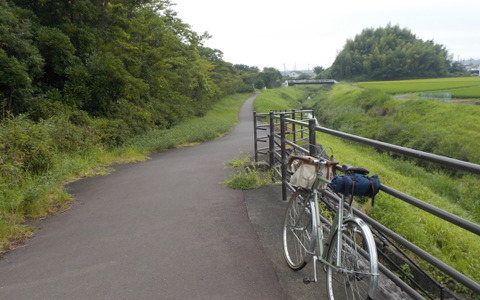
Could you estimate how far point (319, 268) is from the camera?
11.0 feet

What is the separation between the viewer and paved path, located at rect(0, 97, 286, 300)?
3.18 m

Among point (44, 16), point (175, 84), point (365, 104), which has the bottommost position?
point (365, 104)

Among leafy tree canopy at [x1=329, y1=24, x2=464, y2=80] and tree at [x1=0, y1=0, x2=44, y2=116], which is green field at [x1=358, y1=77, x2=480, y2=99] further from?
tree at [x1=0, y1=0, x2=44, y2=116]

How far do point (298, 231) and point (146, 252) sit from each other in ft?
6.09

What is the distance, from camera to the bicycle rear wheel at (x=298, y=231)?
10.2 ft

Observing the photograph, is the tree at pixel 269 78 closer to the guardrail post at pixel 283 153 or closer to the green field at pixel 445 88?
the green field at pixel 445 88

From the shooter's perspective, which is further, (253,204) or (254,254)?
(253,204)

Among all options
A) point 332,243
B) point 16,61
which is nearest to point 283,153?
point 332,243

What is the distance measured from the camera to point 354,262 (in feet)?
7.64

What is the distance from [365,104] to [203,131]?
25830mm

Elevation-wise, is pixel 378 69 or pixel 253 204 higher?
pixel 378 69

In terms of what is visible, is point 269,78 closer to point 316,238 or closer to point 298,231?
point 298,231

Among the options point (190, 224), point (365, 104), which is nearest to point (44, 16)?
point (190, 224)

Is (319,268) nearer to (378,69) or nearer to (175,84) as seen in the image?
(175,84)
